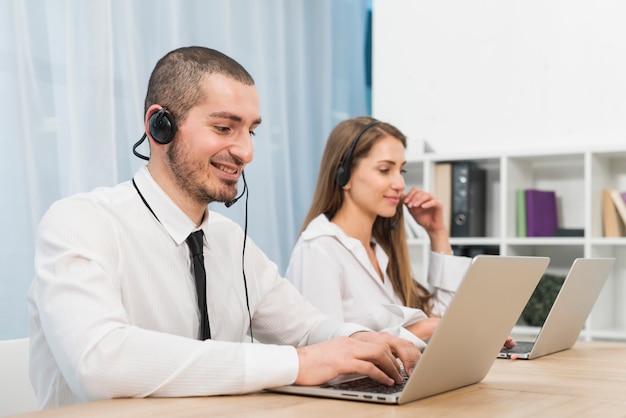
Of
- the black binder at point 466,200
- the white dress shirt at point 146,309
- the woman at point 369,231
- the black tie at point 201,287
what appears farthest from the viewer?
the black binder at point 466,200

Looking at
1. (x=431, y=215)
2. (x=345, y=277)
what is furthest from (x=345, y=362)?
(x=431, y=215)

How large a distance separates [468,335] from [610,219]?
2.51 metres

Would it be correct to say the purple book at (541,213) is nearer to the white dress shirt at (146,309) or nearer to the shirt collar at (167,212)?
the white dress shirt at (146,309)

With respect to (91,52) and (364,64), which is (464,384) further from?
(364,64)

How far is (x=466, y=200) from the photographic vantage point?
3.74 meters

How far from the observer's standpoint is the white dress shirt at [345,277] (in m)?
2.40

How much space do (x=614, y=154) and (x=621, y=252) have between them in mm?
470

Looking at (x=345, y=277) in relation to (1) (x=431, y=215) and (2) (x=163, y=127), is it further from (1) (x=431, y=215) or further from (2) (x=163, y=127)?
(2) (x=163, y=127)

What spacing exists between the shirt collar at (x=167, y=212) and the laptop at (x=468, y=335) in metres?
0.48

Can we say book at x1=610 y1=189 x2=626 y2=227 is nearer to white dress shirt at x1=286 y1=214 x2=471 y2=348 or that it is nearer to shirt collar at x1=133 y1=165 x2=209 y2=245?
white dress shirt at x1=286 y1=214 x2=471 y2=348

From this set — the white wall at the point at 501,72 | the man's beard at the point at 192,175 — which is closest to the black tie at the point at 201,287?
the man's beard at the point at 192,175

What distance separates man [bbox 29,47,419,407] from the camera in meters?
1.16

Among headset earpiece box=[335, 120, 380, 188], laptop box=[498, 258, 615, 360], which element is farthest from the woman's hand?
laptop box=[498, 258, 615, 360]

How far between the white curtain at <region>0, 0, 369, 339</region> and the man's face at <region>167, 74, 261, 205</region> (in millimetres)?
1210
